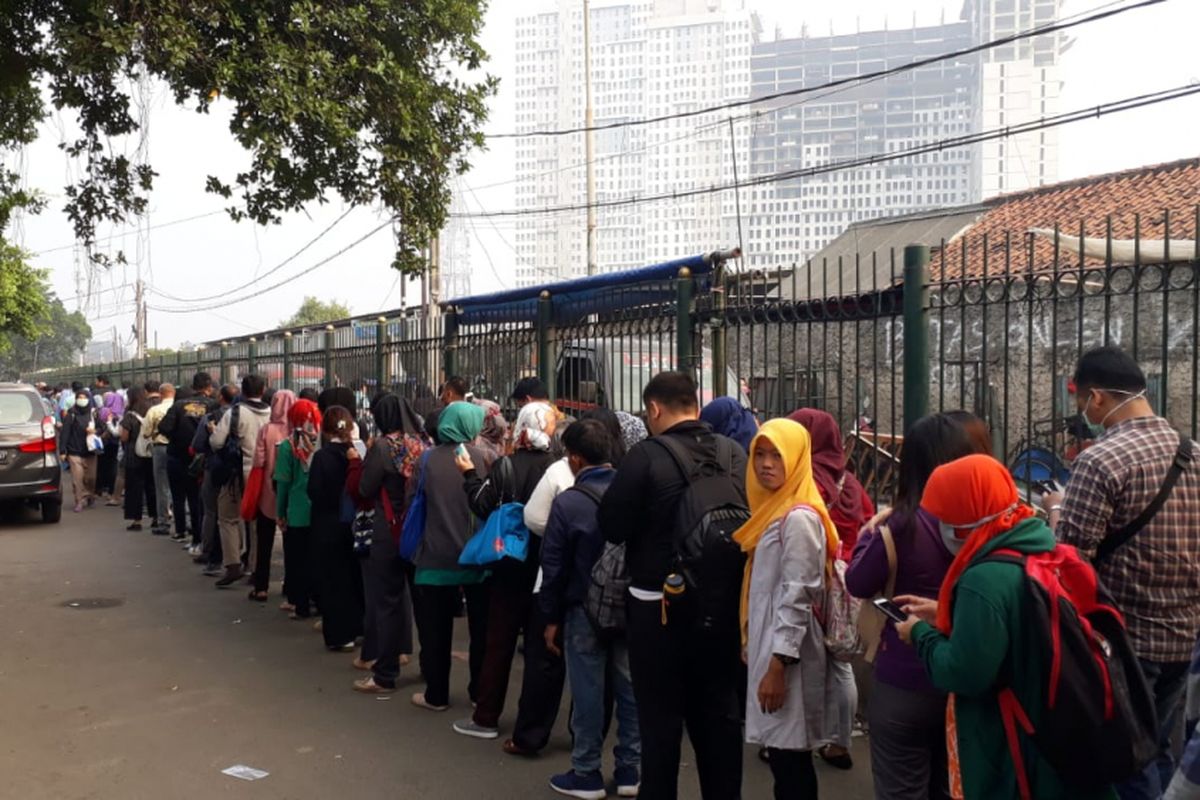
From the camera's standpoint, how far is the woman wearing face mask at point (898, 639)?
331 cm

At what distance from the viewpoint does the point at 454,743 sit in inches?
216

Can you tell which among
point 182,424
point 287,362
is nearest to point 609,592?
point 182,424

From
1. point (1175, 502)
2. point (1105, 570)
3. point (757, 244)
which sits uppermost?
point (757, 244)

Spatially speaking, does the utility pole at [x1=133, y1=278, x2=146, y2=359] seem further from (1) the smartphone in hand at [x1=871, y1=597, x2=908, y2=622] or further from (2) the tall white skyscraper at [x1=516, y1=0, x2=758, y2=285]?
(1) the smartphone in hand at [x1=871, y1=597, x2=908, y2=622]

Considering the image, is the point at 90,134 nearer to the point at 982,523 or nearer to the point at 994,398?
the point at 994,398

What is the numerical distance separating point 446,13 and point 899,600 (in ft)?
24.9

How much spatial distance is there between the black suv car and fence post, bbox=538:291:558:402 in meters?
8.31

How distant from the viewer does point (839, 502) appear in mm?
4820

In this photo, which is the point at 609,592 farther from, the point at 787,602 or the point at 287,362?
the point at 287,362

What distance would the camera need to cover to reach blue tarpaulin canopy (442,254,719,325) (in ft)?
22.8

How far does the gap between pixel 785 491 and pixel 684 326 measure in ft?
10.1

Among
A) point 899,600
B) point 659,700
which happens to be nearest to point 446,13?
point 659,700

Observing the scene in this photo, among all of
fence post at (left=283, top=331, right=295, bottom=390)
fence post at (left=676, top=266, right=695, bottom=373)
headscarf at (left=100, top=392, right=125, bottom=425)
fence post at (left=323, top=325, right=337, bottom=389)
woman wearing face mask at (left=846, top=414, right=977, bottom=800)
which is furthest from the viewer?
headscarf at (left=100, top=392, right=125, bottom=425)

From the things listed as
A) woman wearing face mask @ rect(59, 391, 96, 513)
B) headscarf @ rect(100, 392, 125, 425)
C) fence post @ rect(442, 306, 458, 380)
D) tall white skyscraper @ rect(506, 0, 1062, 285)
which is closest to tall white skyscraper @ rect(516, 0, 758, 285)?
tall white skyscraper @ rect(506, 0, 1062, 285)
